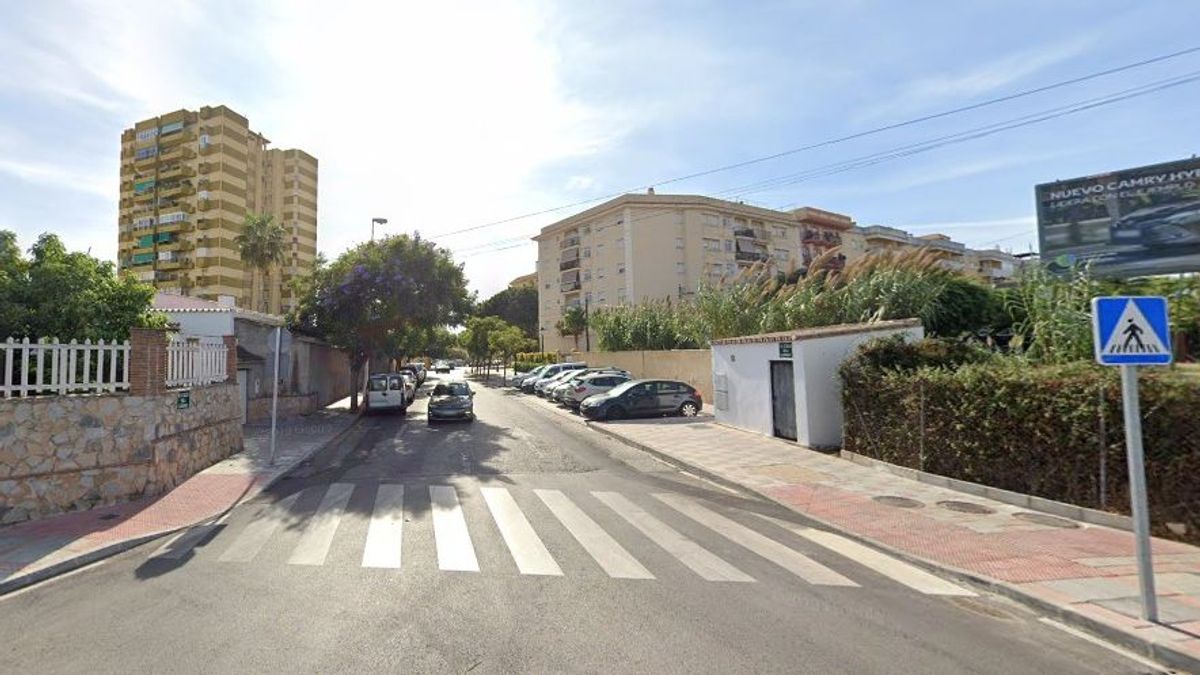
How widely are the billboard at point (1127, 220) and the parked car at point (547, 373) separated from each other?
22764 millimetres

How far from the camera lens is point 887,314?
1822 centimetres

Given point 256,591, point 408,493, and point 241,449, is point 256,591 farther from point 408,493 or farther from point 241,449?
point 241,449

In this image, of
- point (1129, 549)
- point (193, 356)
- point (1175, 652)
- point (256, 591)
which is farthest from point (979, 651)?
point (193, 356)

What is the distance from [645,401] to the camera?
20672 mm

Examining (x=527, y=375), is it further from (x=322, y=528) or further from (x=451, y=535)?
(x=451, y=535)

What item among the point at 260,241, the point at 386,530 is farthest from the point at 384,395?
A: the point at 260,241

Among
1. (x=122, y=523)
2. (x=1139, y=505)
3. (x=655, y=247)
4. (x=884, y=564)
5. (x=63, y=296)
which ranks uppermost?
(x=655, y=247)

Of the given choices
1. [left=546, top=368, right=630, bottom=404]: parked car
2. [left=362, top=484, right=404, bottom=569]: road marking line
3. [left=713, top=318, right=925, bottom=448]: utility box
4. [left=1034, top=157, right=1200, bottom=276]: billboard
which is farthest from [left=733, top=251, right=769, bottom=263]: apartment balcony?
[left=362, top=484, right=404, bottom=569]: road marking line

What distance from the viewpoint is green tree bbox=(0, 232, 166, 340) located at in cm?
974

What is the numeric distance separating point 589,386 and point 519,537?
56.0ft

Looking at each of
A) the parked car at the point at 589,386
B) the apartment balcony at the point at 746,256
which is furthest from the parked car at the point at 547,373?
the apartment balcony at the point at 746,256

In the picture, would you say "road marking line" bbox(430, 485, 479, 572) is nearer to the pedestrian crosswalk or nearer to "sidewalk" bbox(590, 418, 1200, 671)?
the pedestrian crosswalk

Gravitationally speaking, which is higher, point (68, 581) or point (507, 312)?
point (507, 312)

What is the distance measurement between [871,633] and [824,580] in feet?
3.97
